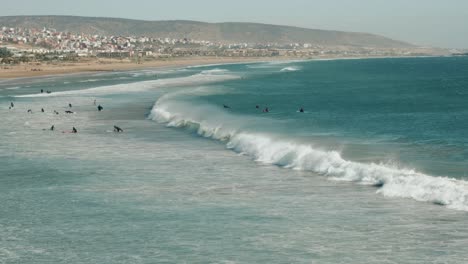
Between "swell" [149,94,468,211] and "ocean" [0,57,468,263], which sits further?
"swell" [149,94,468,211]

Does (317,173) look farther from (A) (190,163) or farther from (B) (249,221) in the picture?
(B) (249,221)

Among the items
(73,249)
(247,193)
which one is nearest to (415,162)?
(247,193)

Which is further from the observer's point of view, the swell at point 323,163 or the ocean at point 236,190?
the swell at point 323,163

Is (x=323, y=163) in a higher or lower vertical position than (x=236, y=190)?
higher

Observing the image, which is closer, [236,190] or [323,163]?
[236,190]
